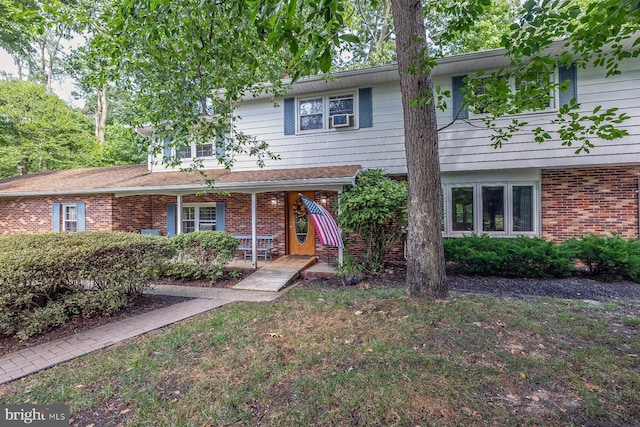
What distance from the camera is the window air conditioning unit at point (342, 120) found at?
8688 mm

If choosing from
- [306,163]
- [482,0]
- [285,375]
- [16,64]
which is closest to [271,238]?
[306,163]

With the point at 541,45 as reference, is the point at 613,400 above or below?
below

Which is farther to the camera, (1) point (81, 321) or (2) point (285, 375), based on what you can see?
(1) point (81, 321)

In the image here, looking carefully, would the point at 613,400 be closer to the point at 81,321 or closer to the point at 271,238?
the point at 81,321

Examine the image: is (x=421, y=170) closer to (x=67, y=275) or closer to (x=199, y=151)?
(x=67, y=275)

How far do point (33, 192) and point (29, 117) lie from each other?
7.62m

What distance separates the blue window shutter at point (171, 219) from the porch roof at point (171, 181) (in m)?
1.24

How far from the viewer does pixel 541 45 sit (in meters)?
3.79

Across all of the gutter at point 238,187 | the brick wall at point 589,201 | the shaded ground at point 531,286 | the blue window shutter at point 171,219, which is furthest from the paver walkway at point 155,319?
the brick wall at point 589,201

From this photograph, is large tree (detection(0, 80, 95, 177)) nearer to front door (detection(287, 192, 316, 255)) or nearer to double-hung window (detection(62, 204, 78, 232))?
double-hung window (detection(62, 204, 78, 232))

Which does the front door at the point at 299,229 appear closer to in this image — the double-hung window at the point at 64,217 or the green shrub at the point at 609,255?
the green shrub at the point at 609,255

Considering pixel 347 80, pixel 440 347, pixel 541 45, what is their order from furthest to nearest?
pixel 347 80, pixel 541 45, pixel 440 347

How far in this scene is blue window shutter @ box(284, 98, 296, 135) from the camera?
9.34m

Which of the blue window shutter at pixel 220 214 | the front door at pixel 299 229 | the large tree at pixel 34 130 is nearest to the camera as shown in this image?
the front door at pixel 299 229
